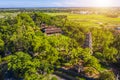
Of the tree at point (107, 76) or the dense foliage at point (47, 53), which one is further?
the dense foliage at point (47, 53)

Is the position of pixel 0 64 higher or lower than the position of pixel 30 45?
lower

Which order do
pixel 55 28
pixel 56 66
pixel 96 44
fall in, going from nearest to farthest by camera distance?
pixel 56 66 < pixel 96 44 < pixel 55 28

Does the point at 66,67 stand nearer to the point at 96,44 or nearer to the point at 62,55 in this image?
the point at 62,55

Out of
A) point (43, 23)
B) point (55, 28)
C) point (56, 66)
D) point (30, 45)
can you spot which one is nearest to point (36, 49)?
point (30, 45)

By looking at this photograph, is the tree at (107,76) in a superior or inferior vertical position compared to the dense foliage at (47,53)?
inferior

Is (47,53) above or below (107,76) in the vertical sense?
above

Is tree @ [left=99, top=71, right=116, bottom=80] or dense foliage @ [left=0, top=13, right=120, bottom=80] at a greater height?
dense foliage @ [left=0, top=13, right=120, bottom=80]

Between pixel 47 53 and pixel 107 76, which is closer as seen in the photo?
pixel 107 76

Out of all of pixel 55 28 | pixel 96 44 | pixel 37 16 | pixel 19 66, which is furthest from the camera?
pixel 37 16

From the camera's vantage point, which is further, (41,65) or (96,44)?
(96,44)

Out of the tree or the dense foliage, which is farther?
the dense foliage
